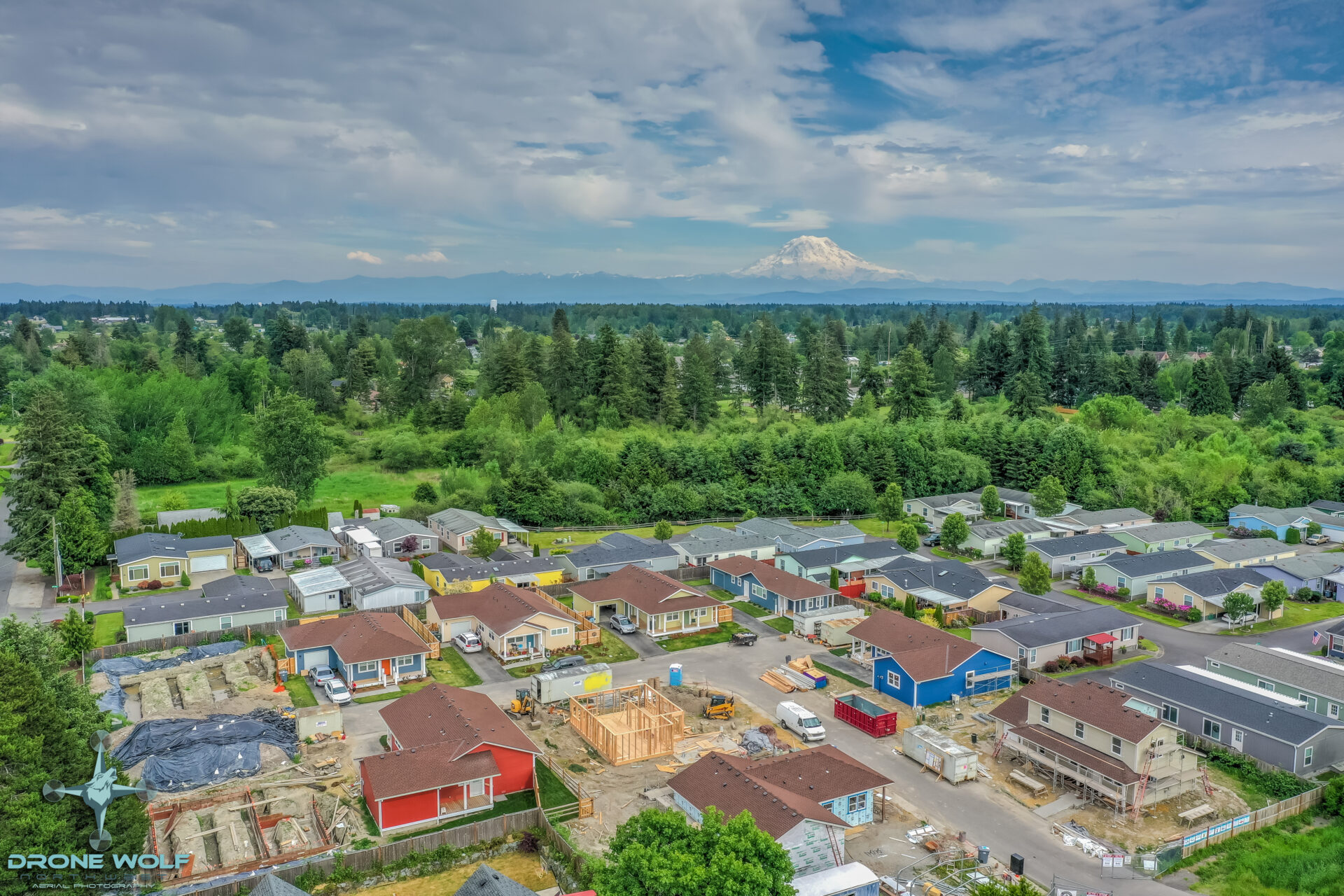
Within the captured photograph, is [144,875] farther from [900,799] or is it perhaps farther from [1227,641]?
[1227,641]

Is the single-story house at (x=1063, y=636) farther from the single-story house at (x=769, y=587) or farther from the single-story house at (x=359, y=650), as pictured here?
the single-story house at (x=359, y=650)

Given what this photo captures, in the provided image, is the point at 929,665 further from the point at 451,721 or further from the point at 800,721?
the point at 451,721

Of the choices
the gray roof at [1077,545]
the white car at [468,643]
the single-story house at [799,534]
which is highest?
the gray roof at [1077,545]

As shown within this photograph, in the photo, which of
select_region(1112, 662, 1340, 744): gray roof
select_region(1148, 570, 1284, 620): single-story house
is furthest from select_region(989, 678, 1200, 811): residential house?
select_region(1148, 570, 1284, 620): single-story house

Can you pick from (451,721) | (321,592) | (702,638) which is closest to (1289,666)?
(702,638)

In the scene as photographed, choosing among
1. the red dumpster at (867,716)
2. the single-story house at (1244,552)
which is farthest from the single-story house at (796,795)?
the single-story house at (1244,552)

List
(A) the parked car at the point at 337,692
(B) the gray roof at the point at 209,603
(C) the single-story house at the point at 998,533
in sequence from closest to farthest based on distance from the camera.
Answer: (A) the parked car at the point at 337,692
(B) the gray roof at the point at 209,603
(C) the single-story house at the point at 998,533

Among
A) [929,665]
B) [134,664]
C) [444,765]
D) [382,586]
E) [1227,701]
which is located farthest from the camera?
[382,586]

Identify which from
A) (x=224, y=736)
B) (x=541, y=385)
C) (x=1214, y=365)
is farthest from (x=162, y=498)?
(x=1214, y=365)
